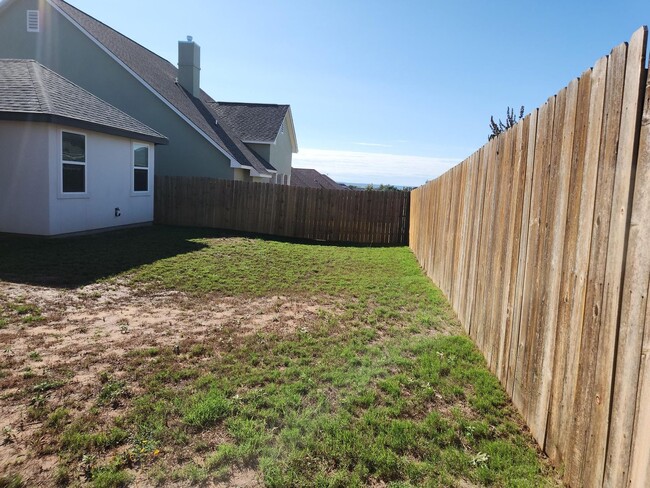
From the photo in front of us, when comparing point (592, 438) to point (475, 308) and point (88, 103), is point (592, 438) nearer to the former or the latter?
point (475, 308)

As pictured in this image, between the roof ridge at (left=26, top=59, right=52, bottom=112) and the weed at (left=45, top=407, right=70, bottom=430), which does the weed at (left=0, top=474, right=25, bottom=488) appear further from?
the roof ridge at (left=26, top=59, right=52, bottom=112)

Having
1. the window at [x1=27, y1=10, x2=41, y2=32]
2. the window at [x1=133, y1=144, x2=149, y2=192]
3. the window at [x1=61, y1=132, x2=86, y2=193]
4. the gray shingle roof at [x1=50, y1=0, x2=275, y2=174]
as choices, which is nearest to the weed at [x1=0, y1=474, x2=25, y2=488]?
the window at [x1=61, y1=132, x2=86, y2=193]

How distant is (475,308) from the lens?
194 inches

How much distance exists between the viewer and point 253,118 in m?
24.5

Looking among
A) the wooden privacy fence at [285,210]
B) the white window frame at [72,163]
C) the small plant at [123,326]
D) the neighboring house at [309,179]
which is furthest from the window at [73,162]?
Answer: the neighboring house at [309,179]

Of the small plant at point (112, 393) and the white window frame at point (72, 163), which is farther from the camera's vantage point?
the white window frame at point (72, 163)

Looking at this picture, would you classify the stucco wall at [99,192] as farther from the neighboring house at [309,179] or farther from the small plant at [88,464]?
the neighboring house at [309,179]

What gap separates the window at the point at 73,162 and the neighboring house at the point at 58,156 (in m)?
0.02

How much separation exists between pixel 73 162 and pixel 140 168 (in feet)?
11.8

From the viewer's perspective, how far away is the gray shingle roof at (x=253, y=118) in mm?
23266

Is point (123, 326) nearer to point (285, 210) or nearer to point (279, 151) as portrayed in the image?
point (285, 210)

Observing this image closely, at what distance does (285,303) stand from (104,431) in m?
3.90

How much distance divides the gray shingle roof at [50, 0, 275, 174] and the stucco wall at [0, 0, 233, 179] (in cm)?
39

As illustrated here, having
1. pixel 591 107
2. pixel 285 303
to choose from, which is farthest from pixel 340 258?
pixel 591 107
